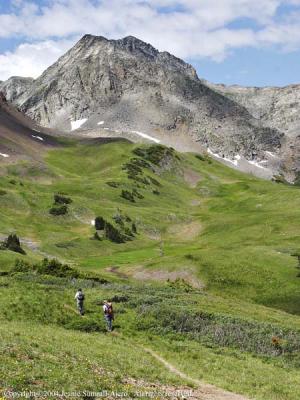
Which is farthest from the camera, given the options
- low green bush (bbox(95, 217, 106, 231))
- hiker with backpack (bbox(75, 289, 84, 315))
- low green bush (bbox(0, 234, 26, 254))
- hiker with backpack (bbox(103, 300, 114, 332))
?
low green bush (bbox(95, 217, 106, 231))

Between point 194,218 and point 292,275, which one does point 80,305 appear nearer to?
point 292,275

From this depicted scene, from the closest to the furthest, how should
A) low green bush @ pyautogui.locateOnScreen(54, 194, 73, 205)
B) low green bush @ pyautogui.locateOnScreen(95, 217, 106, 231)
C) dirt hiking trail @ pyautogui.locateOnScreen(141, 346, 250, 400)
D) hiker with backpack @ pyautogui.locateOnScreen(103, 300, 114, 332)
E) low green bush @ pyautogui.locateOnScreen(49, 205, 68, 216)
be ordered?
dirt hiking trail @ pyautogui.locateOnScreen(141, 346, 250, 400) → hiker with backpack @ pyautogui.locateOnScreen(103, 300, 114, 332) → low green bush @ pyautogui.locateOnScreen(95, 217, 106, 231) → low green bush @ pyautogui.locateOnScreen(49, 205, 68, 216) → low green bush @ pyautogui.locateOnScreen(54, 194, 73, 205)

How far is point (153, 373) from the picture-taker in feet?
94.1

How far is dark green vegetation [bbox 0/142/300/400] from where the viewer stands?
93.9 feet

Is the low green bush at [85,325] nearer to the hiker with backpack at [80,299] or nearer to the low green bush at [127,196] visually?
the hiker with backpack at [80,299]

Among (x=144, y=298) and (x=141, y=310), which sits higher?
(x=144, y=298)

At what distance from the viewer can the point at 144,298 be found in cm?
4847

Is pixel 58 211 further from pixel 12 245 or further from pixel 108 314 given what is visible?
pixel 108 314

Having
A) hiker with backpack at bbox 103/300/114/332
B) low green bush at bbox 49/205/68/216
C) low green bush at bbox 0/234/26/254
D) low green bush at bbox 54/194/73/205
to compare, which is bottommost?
hiker with backpack at bbox 103/300/114/332

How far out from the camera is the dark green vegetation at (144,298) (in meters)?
28.6

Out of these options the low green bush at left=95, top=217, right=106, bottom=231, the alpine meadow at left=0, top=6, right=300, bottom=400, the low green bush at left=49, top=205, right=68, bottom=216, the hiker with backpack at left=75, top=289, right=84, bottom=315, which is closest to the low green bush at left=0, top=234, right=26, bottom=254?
the alpine meadow at left=0, top=6, right=300, bottom=400

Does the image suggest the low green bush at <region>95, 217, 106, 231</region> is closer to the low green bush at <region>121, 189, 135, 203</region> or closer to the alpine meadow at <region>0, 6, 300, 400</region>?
the alpine meadow at <region>0, 6, 300, 400</region>

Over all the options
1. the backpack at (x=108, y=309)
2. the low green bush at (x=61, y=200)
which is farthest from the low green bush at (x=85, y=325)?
the low green bush at (x=61, y=200)

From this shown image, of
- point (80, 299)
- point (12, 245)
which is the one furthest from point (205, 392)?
point (12, 245)
